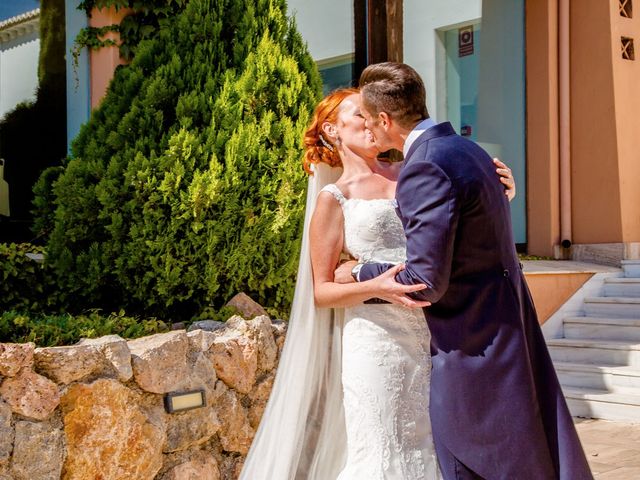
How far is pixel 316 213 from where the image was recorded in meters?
3.00

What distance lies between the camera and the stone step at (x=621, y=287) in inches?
301

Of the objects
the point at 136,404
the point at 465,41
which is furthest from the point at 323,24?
the point at 136,404

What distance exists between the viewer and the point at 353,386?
2807 millimetres

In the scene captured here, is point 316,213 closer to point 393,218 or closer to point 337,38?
point 393,218

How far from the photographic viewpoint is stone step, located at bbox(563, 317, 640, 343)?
6992 mm

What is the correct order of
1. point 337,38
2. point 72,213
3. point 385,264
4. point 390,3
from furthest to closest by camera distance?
point 337,38 < point 390,3 < point 72,213 < point 385,264

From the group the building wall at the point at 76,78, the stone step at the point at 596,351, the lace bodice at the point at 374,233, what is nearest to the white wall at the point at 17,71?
the building wall at the point at 76,78

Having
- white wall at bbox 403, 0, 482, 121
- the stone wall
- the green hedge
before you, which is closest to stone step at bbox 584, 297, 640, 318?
white wall at bbox 403, 0, 482, 121

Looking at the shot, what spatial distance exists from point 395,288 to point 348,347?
49 cm

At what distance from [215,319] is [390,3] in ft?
10.7

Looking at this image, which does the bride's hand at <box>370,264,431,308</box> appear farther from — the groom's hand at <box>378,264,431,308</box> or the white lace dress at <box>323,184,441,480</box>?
the white lace dress at <box>323,184,441,480</box>

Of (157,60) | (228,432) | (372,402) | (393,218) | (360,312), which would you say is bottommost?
(228,432)

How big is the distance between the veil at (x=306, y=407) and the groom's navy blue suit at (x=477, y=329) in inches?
26.8

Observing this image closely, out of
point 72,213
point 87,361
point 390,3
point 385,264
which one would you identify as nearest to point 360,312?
point 385,264
